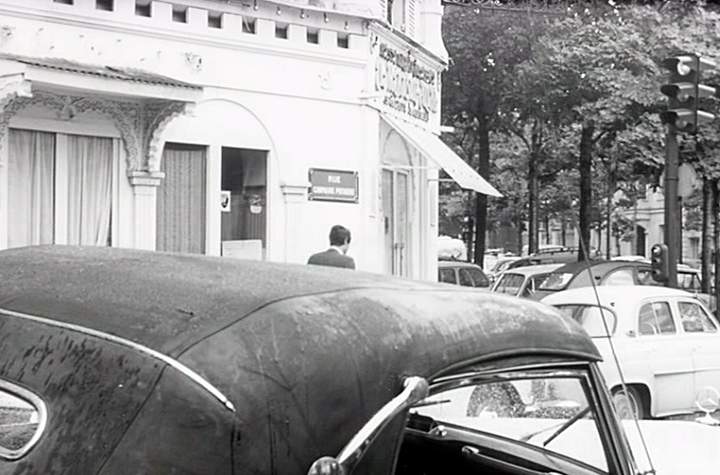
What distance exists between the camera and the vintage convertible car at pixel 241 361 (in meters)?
1.88

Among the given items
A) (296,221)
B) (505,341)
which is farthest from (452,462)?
(296,221)

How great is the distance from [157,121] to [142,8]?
4.87 feet

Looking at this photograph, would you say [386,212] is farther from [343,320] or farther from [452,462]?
[343,320]

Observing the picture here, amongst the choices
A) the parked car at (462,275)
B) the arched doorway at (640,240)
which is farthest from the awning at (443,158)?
the arched doorway at (640,240)

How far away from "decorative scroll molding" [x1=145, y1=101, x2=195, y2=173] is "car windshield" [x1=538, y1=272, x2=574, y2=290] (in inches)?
311

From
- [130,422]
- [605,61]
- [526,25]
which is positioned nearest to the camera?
[130,422]

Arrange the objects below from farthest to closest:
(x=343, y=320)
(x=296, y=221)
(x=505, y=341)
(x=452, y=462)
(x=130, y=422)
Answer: (x=296, y=221) → (x=452, y=462) → (x=505, y=341) → (x=343, y=320) → (x=130, y=422)

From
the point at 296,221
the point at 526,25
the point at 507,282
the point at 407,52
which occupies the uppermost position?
the point at 526,25

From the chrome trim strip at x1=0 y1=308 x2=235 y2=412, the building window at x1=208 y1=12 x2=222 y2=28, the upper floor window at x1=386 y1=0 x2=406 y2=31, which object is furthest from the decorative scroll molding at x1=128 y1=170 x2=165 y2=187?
the chrome trim strip at x1=0 y1=308 x2=235 y2=412

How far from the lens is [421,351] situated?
2207 mm

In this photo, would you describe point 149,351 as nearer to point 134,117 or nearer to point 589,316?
point 589,316

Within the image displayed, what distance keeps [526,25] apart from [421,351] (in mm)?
24277

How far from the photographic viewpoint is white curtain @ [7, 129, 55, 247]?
11398mm

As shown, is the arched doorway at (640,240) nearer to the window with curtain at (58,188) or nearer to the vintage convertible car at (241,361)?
the window with curtain at (58,188)
